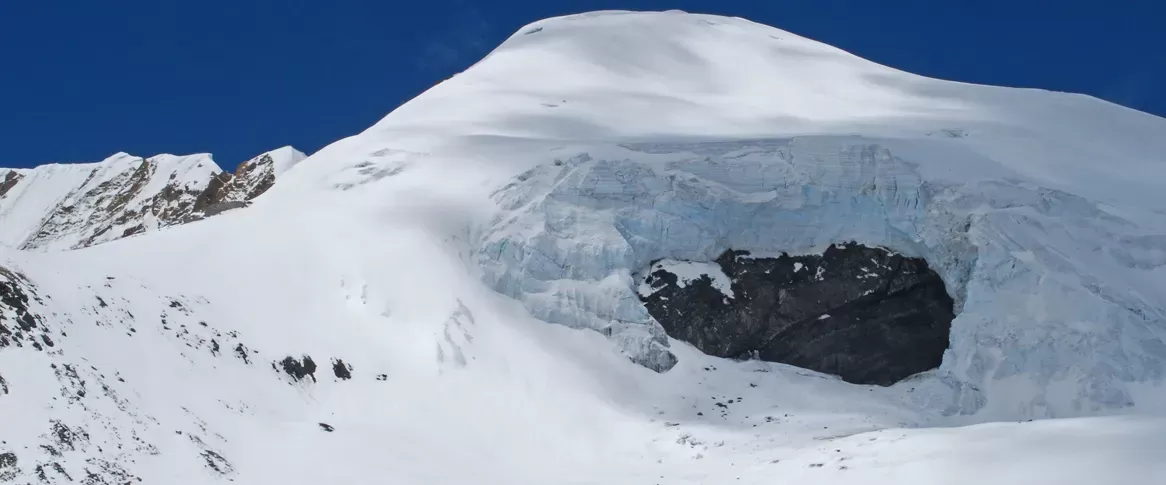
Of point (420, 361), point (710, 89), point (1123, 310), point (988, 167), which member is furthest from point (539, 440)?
point (710, 89)

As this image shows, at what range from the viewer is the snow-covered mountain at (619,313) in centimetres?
2836

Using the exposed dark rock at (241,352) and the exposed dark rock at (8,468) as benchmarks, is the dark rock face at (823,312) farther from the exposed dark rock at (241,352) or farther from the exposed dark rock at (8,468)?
the exposed dark rock at (8,468)

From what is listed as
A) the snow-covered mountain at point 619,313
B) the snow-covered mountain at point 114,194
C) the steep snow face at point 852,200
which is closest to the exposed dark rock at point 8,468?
the snow-covered mountain at point 619,313

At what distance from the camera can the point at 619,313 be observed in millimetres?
40438

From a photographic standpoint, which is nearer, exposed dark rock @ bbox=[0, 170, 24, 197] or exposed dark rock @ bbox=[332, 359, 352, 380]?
exposed dark rock @ bbox=[332, 359, 352, 380]

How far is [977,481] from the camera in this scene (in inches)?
1001

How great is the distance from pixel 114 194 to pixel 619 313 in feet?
189

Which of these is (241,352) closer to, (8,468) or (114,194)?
(8,468)

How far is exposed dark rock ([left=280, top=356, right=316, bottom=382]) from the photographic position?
112ft

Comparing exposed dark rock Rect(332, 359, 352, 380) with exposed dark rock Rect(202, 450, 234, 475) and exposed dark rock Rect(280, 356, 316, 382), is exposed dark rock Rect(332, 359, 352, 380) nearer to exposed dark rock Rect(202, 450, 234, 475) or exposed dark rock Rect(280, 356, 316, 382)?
exposed dark rock Rect(280, 356, 316, 382)

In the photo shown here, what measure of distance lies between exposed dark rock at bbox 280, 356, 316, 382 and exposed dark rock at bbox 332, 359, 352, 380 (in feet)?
2.11

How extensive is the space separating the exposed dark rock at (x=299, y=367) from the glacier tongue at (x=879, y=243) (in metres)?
8.44

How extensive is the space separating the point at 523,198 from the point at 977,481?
2281cm

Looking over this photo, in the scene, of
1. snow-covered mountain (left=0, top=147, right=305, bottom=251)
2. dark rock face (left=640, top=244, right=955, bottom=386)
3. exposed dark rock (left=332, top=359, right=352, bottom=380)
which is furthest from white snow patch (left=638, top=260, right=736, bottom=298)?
snow-covered mountain (left=0, top=147, right=305, bottom=251)
